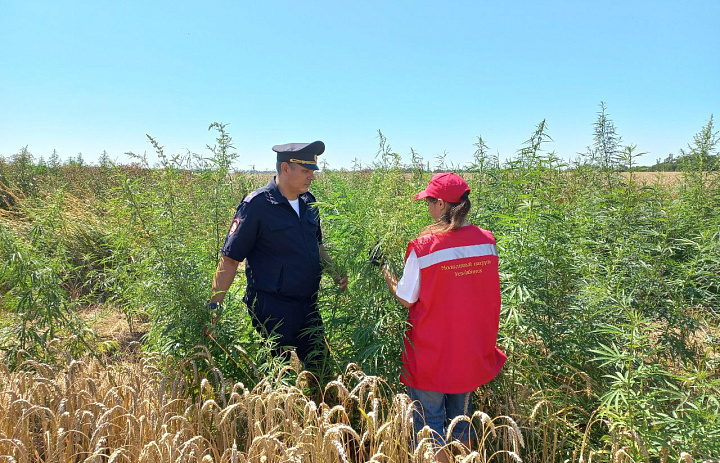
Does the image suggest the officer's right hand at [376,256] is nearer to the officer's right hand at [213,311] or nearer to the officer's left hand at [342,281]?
the officer's left hand at [342,281]

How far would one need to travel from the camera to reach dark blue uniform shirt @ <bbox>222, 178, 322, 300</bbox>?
8.47 feet

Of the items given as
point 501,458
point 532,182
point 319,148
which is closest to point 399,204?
point 319,148

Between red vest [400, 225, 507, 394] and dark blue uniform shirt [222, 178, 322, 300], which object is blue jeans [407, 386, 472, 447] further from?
dark blue uniform shirt [222, 178, 322, 300]

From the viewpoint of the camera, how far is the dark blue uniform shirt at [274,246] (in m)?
2.58

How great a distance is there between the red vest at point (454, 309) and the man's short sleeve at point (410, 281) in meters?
0.02

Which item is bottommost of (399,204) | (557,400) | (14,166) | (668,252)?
(557,400)

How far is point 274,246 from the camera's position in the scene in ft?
8.76

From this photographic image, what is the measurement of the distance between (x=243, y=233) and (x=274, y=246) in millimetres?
221

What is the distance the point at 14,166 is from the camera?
397 inches

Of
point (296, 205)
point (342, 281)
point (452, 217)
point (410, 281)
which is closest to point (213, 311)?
point (342, 281)

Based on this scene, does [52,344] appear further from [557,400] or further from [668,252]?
[668,252]

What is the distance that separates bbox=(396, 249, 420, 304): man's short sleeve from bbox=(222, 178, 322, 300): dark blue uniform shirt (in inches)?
33.8

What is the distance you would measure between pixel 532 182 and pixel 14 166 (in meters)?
12.2

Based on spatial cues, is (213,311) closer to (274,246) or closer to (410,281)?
(274,246)
